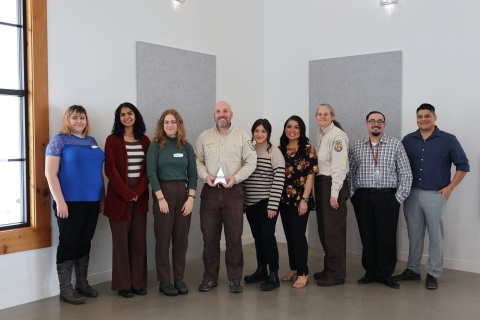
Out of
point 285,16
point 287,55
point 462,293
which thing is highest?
point 285,16

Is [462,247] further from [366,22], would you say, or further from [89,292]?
[89,292]

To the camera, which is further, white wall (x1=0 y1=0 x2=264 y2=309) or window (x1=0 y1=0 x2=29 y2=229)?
white wall (x1=0 y1=0 x2=264 y2=309)

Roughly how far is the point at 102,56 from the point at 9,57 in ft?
2.97

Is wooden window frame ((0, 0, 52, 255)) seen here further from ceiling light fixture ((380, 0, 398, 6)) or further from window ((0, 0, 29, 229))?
ceiling light fixture ((380, 0, 398, 6))

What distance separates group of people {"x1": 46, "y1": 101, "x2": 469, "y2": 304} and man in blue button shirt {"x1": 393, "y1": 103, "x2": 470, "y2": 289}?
0.01 meters

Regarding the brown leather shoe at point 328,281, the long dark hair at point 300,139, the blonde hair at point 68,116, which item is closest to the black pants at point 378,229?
the brown leather shoe at point 328,281

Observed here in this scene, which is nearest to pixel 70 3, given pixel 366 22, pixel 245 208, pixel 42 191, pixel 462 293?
pixel 42 191

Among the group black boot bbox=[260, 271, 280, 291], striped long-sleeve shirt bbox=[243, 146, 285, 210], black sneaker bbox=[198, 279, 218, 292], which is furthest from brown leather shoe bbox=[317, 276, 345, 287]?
black sneaker bbox=[198, 279, 218, 292]

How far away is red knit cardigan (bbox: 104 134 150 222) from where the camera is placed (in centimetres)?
431

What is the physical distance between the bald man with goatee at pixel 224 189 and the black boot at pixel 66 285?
3.62ft

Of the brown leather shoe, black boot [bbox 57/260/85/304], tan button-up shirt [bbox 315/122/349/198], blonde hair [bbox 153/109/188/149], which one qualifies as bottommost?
the brown leather shoe

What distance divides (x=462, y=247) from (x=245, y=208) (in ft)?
8.31

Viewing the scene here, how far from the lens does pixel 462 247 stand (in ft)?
17.9

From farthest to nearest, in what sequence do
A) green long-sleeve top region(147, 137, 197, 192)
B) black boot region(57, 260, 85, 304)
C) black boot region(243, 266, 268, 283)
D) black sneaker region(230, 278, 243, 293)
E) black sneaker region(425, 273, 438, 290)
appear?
black boot region(243, 266, 268, 283) < black sneaker region(425, 273, 438, 290) < black sneaker region(230, 278, 243, 293) < green long-sleeve top region(147, 137, 197, 192) < black boot region(57, 260, 85, 304)
